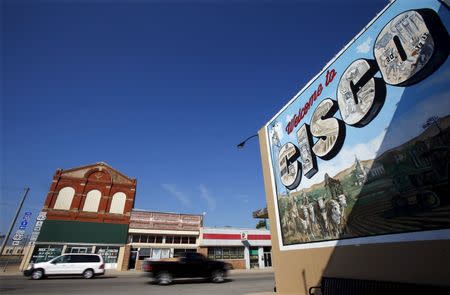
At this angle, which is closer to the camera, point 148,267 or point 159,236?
point 148,267

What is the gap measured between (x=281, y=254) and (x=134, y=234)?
2259cm

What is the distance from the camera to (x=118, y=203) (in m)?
29.6

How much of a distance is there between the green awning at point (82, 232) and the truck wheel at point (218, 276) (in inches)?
656

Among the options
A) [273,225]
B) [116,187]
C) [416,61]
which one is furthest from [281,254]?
[116,187]

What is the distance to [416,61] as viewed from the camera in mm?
6172

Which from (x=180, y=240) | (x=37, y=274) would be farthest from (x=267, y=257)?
(x=37, y=274)

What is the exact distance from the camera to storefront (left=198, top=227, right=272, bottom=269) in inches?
1144

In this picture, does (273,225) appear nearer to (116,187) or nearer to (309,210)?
(309,210)

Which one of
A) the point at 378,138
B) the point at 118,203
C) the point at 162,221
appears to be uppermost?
the point at 118,203

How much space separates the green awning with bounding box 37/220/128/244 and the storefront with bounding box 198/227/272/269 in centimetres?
962

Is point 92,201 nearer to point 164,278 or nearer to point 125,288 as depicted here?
point 164,278

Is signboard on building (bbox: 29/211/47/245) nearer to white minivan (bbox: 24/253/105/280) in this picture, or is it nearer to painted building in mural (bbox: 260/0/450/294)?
white minivan (bbox: 24/253/105/280)

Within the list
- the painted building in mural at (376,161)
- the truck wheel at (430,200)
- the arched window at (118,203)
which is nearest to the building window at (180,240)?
the arched window at (118,203)

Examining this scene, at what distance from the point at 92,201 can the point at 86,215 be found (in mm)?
1734
